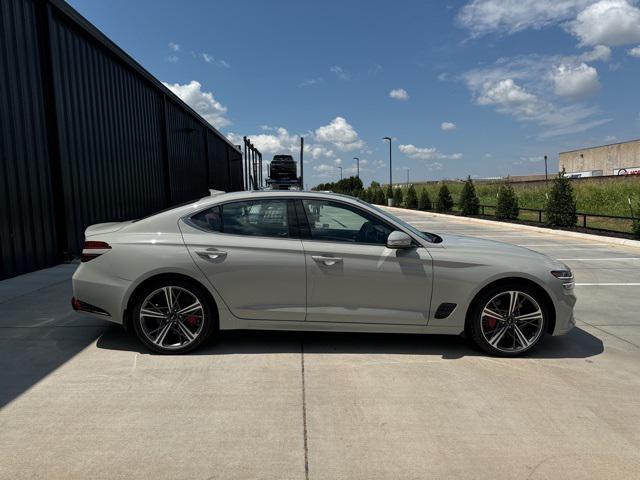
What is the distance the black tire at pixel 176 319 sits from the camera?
4.04 metres

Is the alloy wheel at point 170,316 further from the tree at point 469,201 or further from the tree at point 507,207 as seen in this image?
the tree at point 469,201

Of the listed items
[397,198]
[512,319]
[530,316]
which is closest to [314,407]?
[512,319]

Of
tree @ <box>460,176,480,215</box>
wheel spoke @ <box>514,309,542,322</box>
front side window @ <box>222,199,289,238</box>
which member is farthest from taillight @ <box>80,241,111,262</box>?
tree @ <box>460,176,480,215</box>

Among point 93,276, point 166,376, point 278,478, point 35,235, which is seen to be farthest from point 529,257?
point 35,235

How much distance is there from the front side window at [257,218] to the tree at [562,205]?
56.1 feet

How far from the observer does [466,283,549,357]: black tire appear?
4.09m

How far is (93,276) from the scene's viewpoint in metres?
4.10

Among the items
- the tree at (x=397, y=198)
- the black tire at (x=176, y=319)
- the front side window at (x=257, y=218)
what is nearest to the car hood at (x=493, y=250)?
the front side window at (x=257, y=218)

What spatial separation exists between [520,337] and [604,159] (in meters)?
103

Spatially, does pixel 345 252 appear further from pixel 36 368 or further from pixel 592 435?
pixel 36 368

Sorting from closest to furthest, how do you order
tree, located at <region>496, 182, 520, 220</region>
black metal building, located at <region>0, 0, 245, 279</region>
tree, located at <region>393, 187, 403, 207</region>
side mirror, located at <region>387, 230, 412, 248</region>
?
side mirror, located at <region>387, 230, 412, 248</region> < black metal building, located at <region>0, 0, 245, 279</region> < tree, located at <region>496, 182, 520, 220</region> < tree, located at <region>393, 187, 403, 207</region>

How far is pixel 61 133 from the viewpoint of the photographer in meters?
9.21

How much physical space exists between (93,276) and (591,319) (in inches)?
223

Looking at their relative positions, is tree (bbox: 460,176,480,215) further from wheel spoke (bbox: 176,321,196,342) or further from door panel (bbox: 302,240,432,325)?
wheel spoke (bbox: 176,321,196,342)
